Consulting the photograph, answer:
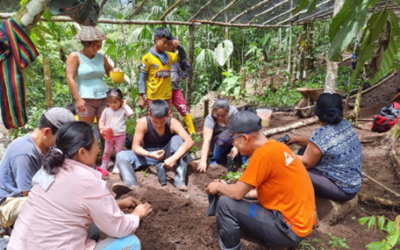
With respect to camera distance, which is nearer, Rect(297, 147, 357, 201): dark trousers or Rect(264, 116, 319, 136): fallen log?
Rect(297, 147, 357, 201): dark trousers

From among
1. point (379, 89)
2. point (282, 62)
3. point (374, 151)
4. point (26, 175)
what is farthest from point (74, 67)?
point (282, 62)

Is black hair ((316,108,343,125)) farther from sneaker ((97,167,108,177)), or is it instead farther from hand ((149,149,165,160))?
sneaker ((97,167,108,177))

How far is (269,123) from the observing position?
623 centimetres

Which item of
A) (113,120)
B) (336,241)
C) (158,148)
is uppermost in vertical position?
(113,120)

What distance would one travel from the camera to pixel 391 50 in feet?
4.31

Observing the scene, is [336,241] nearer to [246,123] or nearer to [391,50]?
[246,123]

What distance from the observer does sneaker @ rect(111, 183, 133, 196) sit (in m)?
2.91

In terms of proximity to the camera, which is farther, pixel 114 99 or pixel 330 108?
pixel 114 99

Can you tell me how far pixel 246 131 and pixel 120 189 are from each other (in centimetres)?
157

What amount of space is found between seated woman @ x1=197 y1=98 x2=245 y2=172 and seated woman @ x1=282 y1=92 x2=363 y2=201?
126 centimetres

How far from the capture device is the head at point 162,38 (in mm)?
4117

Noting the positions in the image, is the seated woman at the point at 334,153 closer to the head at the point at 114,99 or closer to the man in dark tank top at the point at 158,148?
the man in dark tank top at the point at 158,148

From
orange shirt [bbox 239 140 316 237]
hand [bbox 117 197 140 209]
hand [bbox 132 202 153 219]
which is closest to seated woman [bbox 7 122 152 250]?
hand [bbox 132 202 153 219]

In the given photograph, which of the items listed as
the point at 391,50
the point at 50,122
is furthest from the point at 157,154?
the point at 391,50
